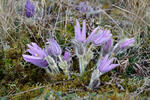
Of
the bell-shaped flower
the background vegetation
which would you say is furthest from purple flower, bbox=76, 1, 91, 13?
the bell-shaped flower

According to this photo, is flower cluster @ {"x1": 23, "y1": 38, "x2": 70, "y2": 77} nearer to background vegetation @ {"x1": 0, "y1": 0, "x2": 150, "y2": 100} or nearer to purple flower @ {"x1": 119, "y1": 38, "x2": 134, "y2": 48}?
background vegetation @ {"x1": 0, "y1": 0, "x2": 150, "y2": 100}

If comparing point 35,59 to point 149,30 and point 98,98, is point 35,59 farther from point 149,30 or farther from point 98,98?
point 149,30

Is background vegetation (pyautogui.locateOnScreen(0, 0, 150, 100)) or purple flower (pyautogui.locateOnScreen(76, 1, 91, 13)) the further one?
purple flower (pyautogui.locateOnScreen(76, 1, 91, 13))

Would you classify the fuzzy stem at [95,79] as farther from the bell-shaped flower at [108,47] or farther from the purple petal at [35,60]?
the purple petal at [35,60]

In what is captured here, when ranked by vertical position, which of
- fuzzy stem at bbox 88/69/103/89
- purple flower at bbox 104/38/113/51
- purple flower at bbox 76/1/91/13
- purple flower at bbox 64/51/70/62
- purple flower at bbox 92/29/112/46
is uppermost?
purple flower at bbox 76/1/91/13

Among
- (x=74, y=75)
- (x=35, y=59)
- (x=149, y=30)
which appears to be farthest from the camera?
(x=149, y=30)

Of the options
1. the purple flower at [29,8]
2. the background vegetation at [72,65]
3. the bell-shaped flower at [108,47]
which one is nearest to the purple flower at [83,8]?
the background vegetation at [72,65]

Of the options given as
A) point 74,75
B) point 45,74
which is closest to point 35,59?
point 45,74

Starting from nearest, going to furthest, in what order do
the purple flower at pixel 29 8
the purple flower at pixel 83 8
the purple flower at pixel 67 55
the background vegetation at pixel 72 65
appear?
the background vegetation at pixel 72 65
the purple flower at pixel 67 55
the purple flower at pixel 29 8
the purple flower at pixel 83 8

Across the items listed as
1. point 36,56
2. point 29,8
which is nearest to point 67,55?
point 36,56
